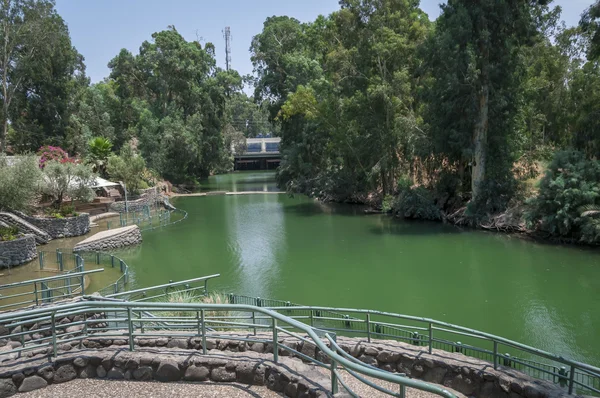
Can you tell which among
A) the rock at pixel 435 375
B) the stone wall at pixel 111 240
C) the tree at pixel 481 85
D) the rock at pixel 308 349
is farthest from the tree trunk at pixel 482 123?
the rock at pixel 308 349

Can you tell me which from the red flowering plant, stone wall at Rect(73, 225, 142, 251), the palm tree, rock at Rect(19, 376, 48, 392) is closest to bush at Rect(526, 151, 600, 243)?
stone wall at Rect(73, 225, 142, 251)

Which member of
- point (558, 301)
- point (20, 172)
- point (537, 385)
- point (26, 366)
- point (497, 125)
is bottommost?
point (558, 301)

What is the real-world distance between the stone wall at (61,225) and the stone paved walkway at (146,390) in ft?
72.9

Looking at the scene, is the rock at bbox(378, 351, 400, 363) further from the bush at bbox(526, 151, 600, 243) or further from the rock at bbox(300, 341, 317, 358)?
the bush at bbox(526, 151, 600, 243)

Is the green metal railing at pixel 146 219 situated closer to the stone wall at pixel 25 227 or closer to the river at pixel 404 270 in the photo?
the river at pixel 404 270

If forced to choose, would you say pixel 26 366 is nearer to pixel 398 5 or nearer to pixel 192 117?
pixel 398 5

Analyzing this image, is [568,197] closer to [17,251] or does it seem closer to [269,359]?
[269,359]

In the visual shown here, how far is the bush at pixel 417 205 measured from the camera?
102 ft

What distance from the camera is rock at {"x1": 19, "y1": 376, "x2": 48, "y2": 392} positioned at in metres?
6.21

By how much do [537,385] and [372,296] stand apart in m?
9.20

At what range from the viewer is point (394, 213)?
33.6m

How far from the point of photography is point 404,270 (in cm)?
1955

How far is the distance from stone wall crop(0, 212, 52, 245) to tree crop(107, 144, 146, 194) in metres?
12.8

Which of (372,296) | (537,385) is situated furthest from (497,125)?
(537,385)
